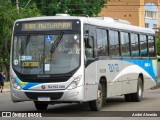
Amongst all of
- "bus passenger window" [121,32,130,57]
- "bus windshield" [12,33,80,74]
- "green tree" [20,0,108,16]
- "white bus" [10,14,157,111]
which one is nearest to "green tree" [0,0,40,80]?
"green tree" [20,0,108,16]

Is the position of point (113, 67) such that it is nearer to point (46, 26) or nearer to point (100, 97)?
point (100, 97)

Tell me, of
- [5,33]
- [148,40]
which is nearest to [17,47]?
[148,40]

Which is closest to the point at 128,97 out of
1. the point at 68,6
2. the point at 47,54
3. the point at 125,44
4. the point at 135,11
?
the point at 125,44

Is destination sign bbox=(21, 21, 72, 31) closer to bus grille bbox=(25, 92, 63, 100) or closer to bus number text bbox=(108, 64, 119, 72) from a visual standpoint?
bus grille bbox=(25, 92, 63, 100)

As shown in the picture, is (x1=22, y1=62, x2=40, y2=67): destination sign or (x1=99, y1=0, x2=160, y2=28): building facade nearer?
(x1=22, y1=62, x2=40, y2=67): destination sign

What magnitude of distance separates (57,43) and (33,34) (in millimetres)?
920

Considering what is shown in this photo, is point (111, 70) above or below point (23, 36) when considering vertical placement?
below

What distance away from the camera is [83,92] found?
16578 millimetres

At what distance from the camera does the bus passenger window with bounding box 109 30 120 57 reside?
19562mm

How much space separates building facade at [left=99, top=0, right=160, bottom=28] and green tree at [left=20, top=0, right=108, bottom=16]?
138 feet

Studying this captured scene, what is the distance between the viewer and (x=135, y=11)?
357 feet

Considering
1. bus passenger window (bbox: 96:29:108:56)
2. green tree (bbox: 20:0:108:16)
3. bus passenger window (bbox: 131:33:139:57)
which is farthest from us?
green tree (bbox: 20:0:108:16)

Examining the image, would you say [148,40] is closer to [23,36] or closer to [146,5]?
[23,36]

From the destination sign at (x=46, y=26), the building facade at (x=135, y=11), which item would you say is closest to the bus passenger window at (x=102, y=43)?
the destination sign at (x=46, y=26)
